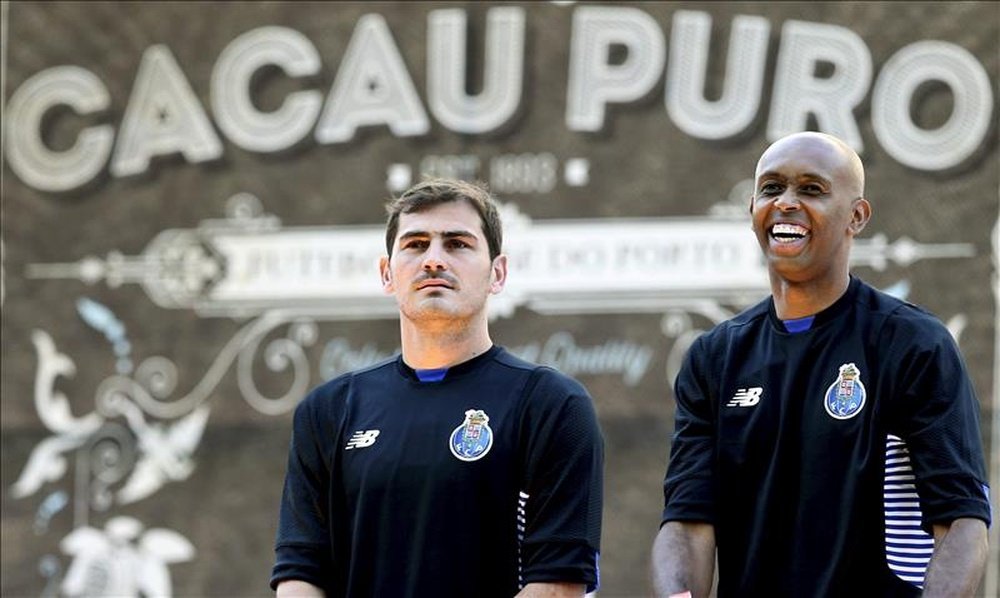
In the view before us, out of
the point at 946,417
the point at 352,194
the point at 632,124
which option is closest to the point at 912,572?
the point at 946,417

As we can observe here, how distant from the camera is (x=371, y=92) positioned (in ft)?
20.1

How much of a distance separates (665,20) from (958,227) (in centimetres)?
119

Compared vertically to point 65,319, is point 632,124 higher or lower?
higher

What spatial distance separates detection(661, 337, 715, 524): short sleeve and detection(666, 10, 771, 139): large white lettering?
8.09 ft

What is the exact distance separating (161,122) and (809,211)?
11.9 ft

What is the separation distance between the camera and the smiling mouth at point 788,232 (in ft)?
10.6

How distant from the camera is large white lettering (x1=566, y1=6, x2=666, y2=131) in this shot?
5898 mm

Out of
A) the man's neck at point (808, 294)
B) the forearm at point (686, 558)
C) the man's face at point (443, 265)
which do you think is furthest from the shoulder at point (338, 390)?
the man's neck at point (808, 294)

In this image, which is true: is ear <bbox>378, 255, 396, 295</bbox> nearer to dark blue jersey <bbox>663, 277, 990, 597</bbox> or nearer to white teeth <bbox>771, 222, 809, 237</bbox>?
dark blue jersey <bbox>663, 277, 990, 597</bbox>

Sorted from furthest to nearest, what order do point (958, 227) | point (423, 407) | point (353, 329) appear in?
1. point (353, 329)
2. point (958, 227)
3. point (423, 407)

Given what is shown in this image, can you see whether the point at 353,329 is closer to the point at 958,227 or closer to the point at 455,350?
the point at 958,227

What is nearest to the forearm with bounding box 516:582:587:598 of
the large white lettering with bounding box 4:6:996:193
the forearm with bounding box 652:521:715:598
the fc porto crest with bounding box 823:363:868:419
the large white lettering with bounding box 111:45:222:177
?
the forearm with bounding box 652:521:715:598

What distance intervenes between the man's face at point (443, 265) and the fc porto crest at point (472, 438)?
0.69 ft

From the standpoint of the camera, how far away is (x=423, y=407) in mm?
3426
